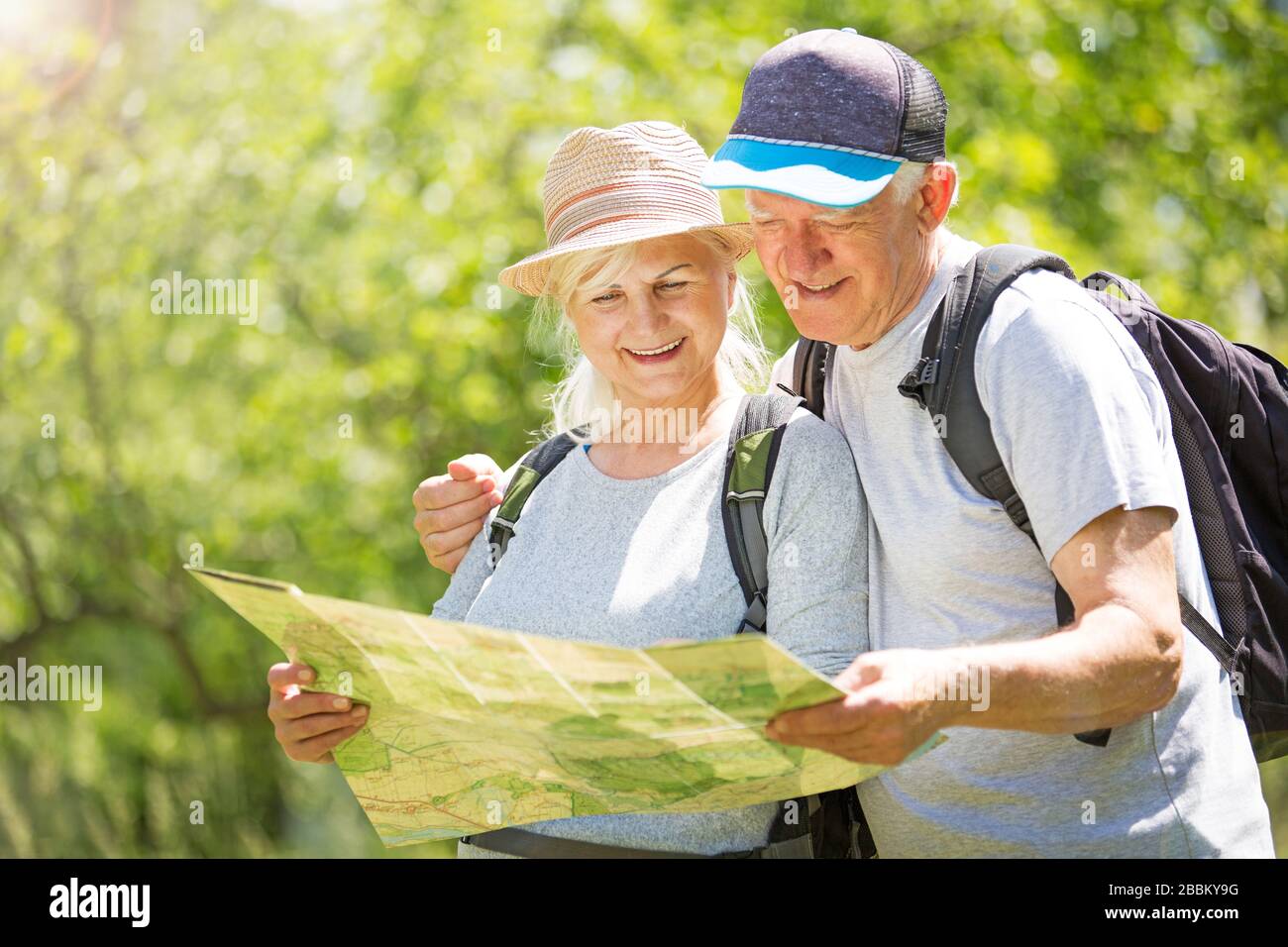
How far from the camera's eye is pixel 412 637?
167 centimetres

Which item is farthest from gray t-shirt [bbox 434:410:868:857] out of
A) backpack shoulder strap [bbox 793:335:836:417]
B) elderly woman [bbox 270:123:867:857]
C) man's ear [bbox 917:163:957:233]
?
man's ear [bbox 917:163:957:233]

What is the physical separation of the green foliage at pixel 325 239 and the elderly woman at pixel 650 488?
319 centimetres

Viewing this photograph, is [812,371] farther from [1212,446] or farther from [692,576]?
[1212,446]

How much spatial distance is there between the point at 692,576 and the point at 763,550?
12 cm

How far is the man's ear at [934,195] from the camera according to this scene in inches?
81.6

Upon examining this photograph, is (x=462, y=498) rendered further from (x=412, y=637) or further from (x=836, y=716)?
(x=836, y=716)

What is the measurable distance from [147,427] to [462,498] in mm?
5913

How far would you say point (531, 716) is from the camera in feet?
5.67

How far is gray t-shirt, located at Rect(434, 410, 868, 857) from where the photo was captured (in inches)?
80.6

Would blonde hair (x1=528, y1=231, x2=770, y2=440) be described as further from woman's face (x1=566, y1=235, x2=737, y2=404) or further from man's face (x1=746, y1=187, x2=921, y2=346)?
man's face (x1=746, y1=187, x2=921, y2=346)

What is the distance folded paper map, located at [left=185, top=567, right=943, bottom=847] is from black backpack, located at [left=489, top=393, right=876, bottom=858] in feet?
0.89

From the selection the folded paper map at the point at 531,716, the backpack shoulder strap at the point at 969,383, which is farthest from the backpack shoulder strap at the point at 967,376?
the folded paper map at the point at 531,716

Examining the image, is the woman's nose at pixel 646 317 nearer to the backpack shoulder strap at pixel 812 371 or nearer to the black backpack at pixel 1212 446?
the backpack shoulder strap at pixel 812 371

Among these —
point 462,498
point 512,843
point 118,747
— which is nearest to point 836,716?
point 512,843
